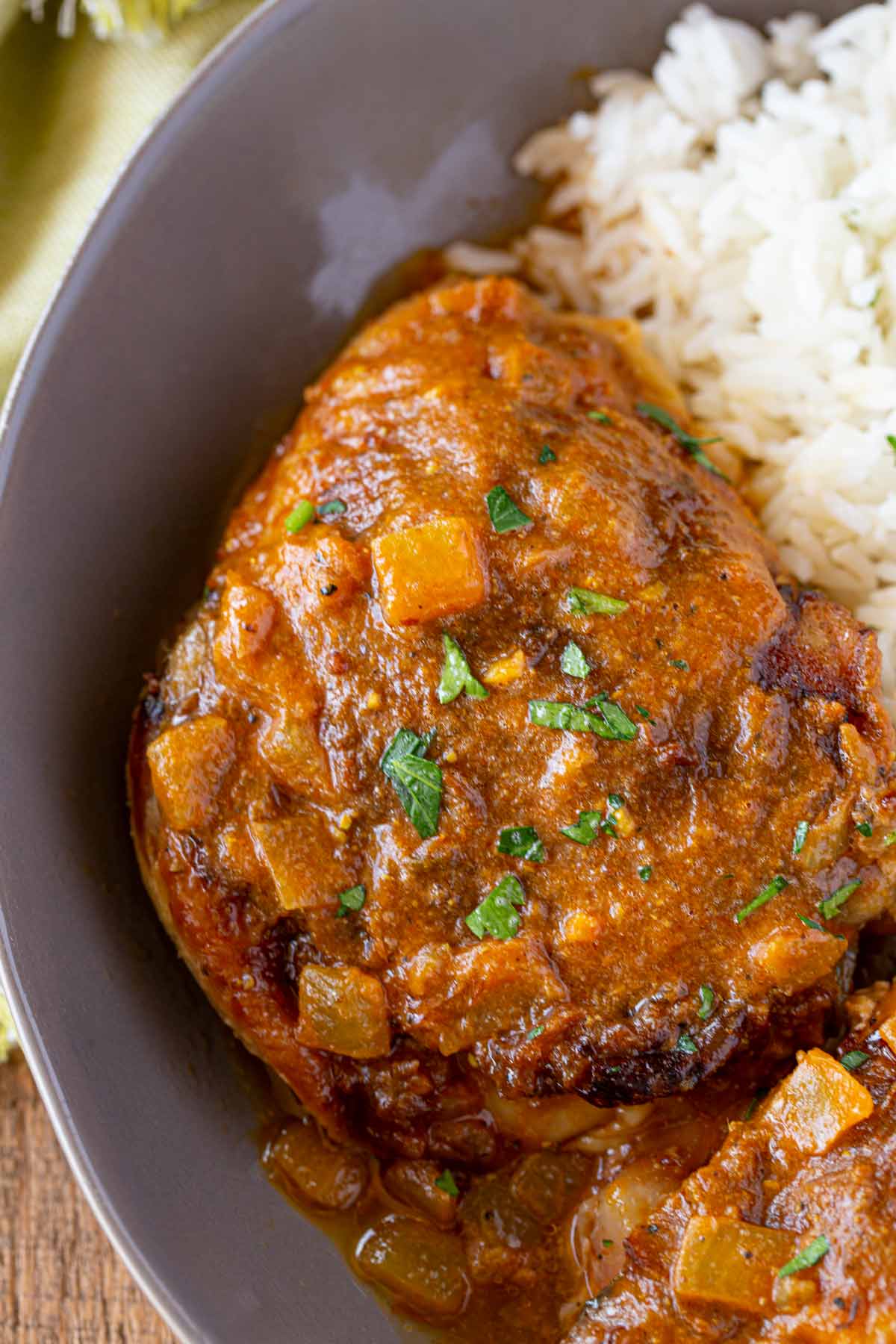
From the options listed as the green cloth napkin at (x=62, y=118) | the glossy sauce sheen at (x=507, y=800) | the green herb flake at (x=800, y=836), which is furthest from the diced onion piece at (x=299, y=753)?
the green cloth napkin at (x=62, y=118)

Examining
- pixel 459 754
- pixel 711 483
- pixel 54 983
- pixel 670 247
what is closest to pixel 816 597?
pixel 711 483

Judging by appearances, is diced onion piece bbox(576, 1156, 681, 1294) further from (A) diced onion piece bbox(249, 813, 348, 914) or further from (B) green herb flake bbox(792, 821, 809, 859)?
(A) diced onion piece bbox(249, 813, 348, 914)

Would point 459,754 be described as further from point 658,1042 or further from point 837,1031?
point 837,1031

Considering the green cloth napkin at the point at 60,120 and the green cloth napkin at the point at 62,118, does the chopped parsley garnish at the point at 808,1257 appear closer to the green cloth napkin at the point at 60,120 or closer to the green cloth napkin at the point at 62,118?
the green cloth napkin at the point at 62,118

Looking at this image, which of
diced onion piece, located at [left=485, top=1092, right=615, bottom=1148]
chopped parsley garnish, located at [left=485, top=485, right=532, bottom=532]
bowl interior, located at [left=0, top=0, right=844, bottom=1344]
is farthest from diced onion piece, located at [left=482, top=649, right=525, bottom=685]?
bowl interior, located at [left=0, top=0, right=844, bottom=1344]

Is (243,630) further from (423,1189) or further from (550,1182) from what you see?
(550,1182)
